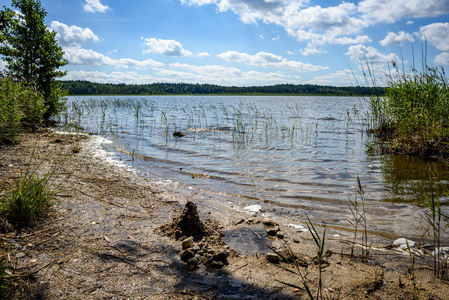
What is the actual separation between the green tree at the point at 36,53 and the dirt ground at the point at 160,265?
47.1 feet

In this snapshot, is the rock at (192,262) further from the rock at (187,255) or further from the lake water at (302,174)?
the lake water at (302,174)

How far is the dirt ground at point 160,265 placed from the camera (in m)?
2.52

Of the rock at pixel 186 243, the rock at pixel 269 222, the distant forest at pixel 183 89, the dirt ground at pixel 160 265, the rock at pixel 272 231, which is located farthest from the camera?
the distant forest at pixel 183 89

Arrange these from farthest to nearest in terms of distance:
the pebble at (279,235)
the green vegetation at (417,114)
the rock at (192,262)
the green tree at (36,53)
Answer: the green tree at (36,53), the green vegetation at (417,114), the pebble at (279,235), the rock at (192,262)

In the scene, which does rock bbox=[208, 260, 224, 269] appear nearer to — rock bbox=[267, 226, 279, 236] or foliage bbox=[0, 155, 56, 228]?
rock bbox=[267, 226, 279, 236]

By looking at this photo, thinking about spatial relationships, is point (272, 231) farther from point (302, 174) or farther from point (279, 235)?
point (302, 174)

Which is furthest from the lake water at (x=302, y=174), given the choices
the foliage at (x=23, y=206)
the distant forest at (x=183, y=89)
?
the distant forest at (x=183, y=89)

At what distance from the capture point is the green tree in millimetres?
15352

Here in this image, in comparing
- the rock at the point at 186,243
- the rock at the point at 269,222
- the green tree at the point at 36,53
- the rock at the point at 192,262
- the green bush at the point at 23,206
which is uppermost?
the green tree at the point at 36,53

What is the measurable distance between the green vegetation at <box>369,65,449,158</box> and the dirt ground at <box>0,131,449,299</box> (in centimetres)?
594

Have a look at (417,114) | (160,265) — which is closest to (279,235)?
(160,265)

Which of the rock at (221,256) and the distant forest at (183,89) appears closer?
the rock at (221,256)

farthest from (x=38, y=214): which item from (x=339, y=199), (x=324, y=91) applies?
(x=324, y=91)

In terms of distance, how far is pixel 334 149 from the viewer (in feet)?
39.1
